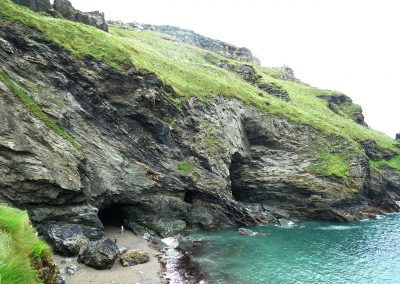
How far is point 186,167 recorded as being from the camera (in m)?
69.8

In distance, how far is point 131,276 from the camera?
39.6 meters

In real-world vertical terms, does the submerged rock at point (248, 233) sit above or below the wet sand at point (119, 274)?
below

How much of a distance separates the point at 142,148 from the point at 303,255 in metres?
34.4

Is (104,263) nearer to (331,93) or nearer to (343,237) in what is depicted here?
(343,237)

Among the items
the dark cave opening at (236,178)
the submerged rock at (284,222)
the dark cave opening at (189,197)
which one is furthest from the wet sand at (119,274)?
the dark cave opening at (236,178)

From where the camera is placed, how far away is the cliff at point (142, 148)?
45312 mm

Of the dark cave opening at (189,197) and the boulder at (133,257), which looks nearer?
the boulder at (133,257)

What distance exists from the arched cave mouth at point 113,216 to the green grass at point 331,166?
5146 centimetres

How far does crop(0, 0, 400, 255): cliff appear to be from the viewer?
149 ft

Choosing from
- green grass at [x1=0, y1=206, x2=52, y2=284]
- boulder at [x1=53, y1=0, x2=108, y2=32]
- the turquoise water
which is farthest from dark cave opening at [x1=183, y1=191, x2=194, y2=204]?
boulder at [x1=53, y1=0, x2=108, y2=32]

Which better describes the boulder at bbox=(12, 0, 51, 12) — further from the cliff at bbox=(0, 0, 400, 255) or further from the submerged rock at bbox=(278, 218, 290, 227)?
the submerged rock at bbox=(278, 218, 290, 227)

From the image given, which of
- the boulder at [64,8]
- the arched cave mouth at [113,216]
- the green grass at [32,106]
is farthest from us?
the boulder at [64,8]

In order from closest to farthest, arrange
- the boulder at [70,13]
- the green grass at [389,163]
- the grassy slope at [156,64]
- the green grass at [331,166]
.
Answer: the grassy slope at [156,64], the boulder at [70,13], the green grass at [331,166], the green grass at [389,163]

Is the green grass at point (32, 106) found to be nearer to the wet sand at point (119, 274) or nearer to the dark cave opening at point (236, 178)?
the wet sand at point (119, 274)
